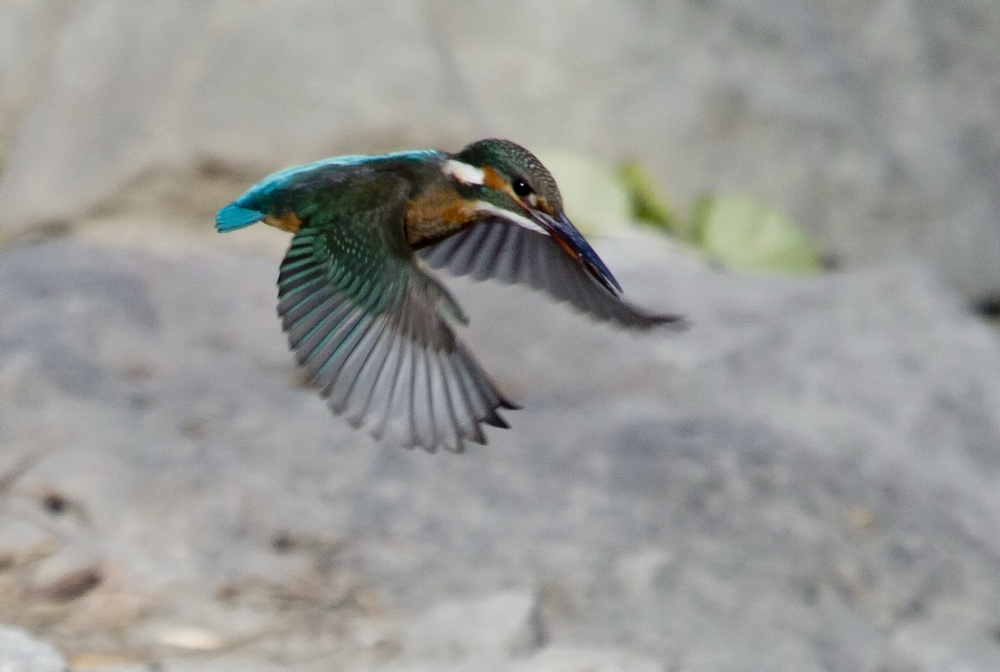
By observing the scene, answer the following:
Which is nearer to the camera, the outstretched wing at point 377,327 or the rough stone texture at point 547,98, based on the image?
the outstretched wing at point 377,327

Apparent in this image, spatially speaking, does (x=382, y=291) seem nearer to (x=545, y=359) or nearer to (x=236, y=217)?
(x=236, y=217)

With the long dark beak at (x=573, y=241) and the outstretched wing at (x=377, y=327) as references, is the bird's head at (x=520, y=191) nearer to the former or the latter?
the long dark beak at (x=573, y=241)

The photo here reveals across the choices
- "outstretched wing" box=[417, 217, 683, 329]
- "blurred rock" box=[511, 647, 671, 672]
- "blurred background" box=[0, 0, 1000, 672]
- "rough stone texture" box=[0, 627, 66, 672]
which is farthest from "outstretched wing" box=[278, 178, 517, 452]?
"blurred rock" box=[511, 647, 671, 672]

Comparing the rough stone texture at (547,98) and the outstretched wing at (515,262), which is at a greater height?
the rough stone texture at (547,98)

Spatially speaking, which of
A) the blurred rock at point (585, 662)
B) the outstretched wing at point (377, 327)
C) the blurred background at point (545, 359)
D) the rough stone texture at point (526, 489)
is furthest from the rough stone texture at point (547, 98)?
the outstretched wing at point (377, 327)

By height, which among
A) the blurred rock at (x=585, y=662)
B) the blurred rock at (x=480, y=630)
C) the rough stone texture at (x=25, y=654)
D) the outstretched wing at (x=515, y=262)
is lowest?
the rough stone texture at (x=25, y=654)

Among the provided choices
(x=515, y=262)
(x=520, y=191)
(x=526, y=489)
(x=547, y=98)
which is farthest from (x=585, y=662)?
(x=547, y=98)
